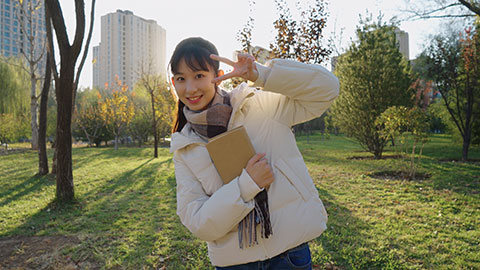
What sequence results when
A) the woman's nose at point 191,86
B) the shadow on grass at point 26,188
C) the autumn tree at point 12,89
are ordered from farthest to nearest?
the autumn tree at point 12,89 → the shadow on grass at point 26,188 → the woman's nose at point 191,86

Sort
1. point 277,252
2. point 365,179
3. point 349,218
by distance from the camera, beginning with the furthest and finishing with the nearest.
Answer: point 365,179, point 349,218, point 277,252

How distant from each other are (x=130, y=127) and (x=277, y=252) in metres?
28.2

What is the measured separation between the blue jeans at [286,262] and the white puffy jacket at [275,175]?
1.7 inches

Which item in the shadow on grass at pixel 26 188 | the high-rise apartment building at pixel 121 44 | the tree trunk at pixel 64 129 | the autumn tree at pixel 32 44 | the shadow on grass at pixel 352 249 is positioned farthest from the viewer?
the high-rise apartment building at pixel 121 44

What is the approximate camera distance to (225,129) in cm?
130

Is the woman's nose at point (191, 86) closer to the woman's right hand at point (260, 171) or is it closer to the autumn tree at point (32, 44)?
the woman's right hand at point (260, 171)

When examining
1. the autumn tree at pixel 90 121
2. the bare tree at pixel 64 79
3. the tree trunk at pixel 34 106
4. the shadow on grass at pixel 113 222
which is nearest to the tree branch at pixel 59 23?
the bare tree at pixel 64 79

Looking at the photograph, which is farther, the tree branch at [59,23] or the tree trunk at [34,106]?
the tree trunk at [34,106]

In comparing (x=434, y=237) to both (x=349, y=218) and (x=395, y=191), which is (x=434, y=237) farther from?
(x=395, y=191)

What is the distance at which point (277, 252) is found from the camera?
1.21 meters

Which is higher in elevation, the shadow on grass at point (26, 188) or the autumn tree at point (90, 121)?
the autumn tree at point (90, 121)

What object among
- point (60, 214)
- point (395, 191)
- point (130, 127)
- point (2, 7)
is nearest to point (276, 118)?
point (60, 214)

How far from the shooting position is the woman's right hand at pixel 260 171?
1.11 m

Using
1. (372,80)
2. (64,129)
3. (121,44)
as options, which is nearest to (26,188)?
(64,129)
